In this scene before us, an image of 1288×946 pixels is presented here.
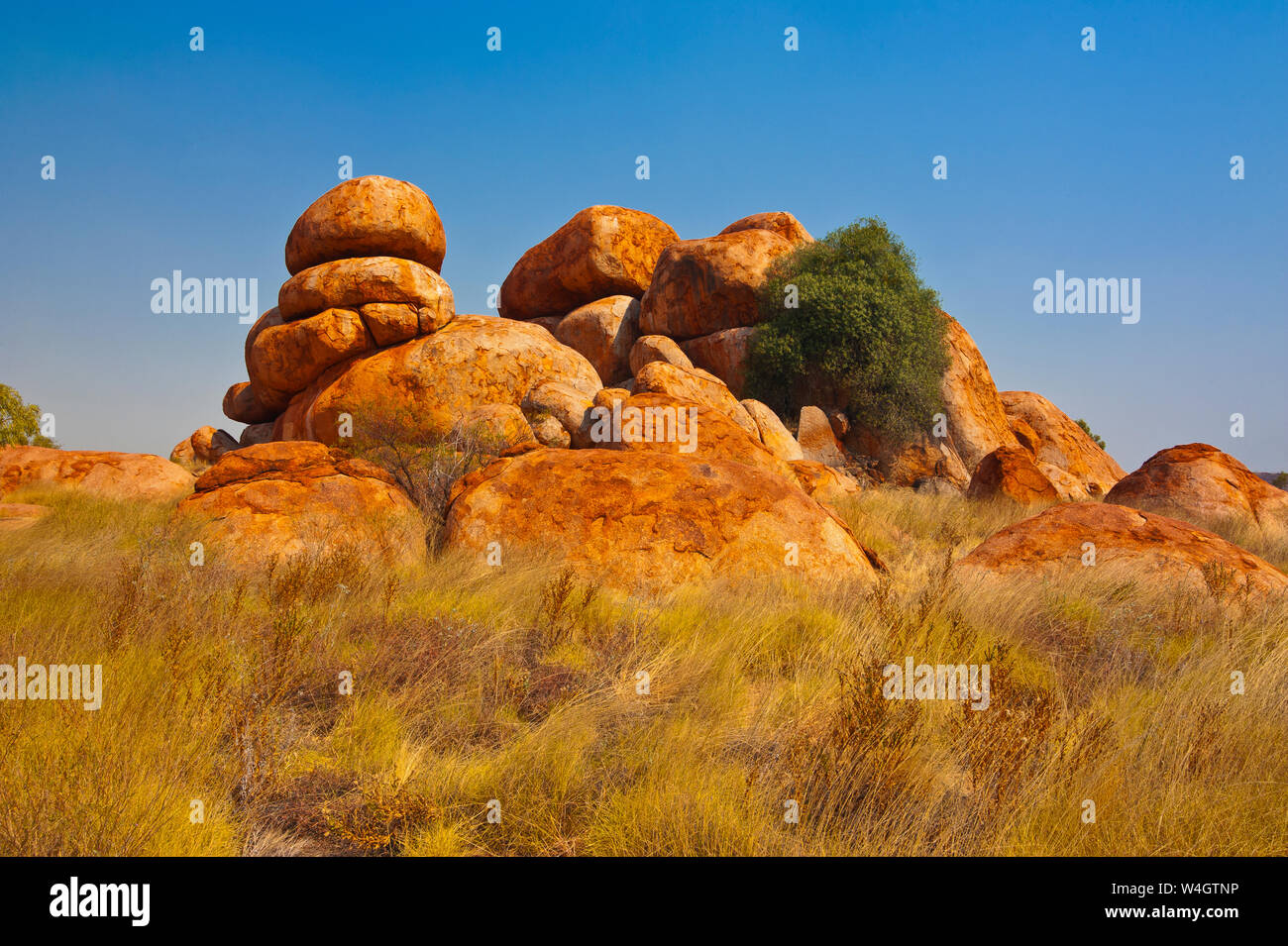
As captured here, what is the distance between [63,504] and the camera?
35.7 ft

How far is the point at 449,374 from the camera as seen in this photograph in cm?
1752

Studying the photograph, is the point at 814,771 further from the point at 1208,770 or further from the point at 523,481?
the point at 523,481

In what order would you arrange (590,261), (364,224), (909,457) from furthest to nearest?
1. (590,261)
2. (909,457)
3. (364,224)

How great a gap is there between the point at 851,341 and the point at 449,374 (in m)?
12.2

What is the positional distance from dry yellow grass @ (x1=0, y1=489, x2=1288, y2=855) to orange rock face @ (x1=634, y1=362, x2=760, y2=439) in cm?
837

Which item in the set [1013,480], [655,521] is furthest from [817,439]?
[655,521]

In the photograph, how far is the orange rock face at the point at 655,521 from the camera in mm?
6996

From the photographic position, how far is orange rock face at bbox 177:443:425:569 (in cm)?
715

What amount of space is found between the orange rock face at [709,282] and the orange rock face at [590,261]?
6.53 feet

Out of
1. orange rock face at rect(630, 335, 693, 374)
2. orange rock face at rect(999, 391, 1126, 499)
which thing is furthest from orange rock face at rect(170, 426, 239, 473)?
orange rock face at rect(999, 391, 1126, 499)

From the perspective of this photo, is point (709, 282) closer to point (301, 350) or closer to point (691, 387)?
point (691, 387)

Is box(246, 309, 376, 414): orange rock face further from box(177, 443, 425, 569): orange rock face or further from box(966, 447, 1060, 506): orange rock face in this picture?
box(966, 447, 1060, 506): orange rock face
